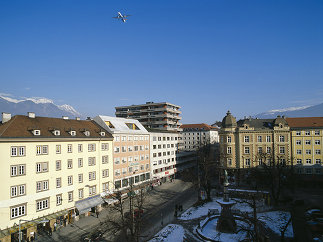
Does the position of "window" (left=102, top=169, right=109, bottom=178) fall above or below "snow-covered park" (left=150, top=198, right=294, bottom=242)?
above

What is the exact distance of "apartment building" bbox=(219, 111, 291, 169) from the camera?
6003cm

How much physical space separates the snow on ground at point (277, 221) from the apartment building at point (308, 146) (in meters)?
27.7

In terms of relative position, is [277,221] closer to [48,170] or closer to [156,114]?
[48,170]

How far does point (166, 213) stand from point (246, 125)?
37074 mm

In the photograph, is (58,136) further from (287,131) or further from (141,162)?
(287,131)

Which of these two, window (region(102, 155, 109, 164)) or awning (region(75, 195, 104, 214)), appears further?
window (region(102, 155, 109, 164))

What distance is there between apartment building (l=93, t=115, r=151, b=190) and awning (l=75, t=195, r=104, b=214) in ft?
14.0

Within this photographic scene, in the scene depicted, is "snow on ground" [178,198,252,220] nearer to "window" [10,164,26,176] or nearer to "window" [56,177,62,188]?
"window" [56,177,62,188]

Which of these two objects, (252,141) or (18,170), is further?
(252,141)

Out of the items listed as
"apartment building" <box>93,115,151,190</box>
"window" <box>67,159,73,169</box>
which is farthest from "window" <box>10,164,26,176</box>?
"apartment building" <box>93,115,151,190</box>

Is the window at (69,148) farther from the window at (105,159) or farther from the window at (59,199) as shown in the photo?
the window at (105,159)

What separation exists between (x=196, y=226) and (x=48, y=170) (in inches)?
926

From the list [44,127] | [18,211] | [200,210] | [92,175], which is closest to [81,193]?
[92,175]

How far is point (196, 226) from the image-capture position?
31.8 metres
